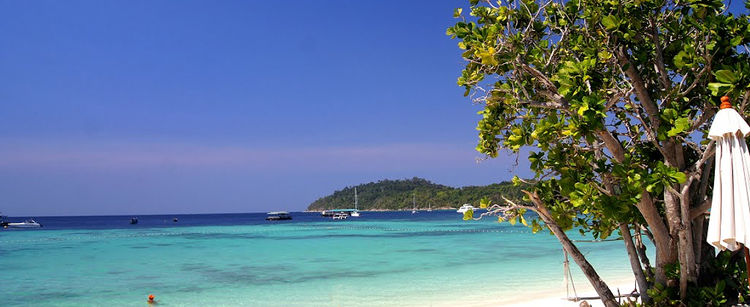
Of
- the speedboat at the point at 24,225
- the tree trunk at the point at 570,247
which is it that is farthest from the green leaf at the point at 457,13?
the speedboat at the point at 24,225

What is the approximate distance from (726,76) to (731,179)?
30.2 inches

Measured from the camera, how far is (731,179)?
13.6 ft

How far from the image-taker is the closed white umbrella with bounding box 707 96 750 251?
4.07 m

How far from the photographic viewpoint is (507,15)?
17.5ft

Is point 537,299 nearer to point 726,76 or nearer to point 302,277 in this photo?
point 302,277

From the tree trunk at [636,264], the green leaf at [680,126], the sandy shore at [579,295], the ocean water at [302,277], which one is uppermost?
the green leaf at [680,126]

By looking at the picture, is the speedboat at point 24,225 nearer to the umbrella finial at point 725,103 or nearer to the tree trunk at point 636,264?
the tree trunk at point 636,264

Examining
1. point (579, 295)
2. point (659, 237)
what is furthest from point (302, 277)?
point (659, 237)

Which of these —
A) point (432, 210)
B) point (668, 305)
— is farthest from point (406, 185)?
point (668, 305)

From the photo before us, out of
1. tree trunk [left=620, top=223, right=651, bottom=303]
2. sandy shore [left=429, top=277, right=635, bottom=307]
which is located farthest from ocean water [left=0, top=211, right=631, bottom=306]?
tree trunk [left=620, top=223, right=651, bottom=303]

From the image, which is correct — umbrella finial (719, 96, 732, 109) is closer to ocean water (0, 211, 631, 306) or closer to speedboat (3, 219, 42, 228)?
ocean water (0, 211, 631, 306)

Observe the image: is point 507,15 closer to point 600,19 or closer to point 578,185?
point 600,19

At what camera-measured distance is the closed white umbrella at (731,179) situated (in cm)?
407

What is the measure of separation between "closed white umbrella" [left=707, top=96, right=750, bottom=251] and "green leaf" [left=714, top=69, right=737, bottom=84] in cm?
18
